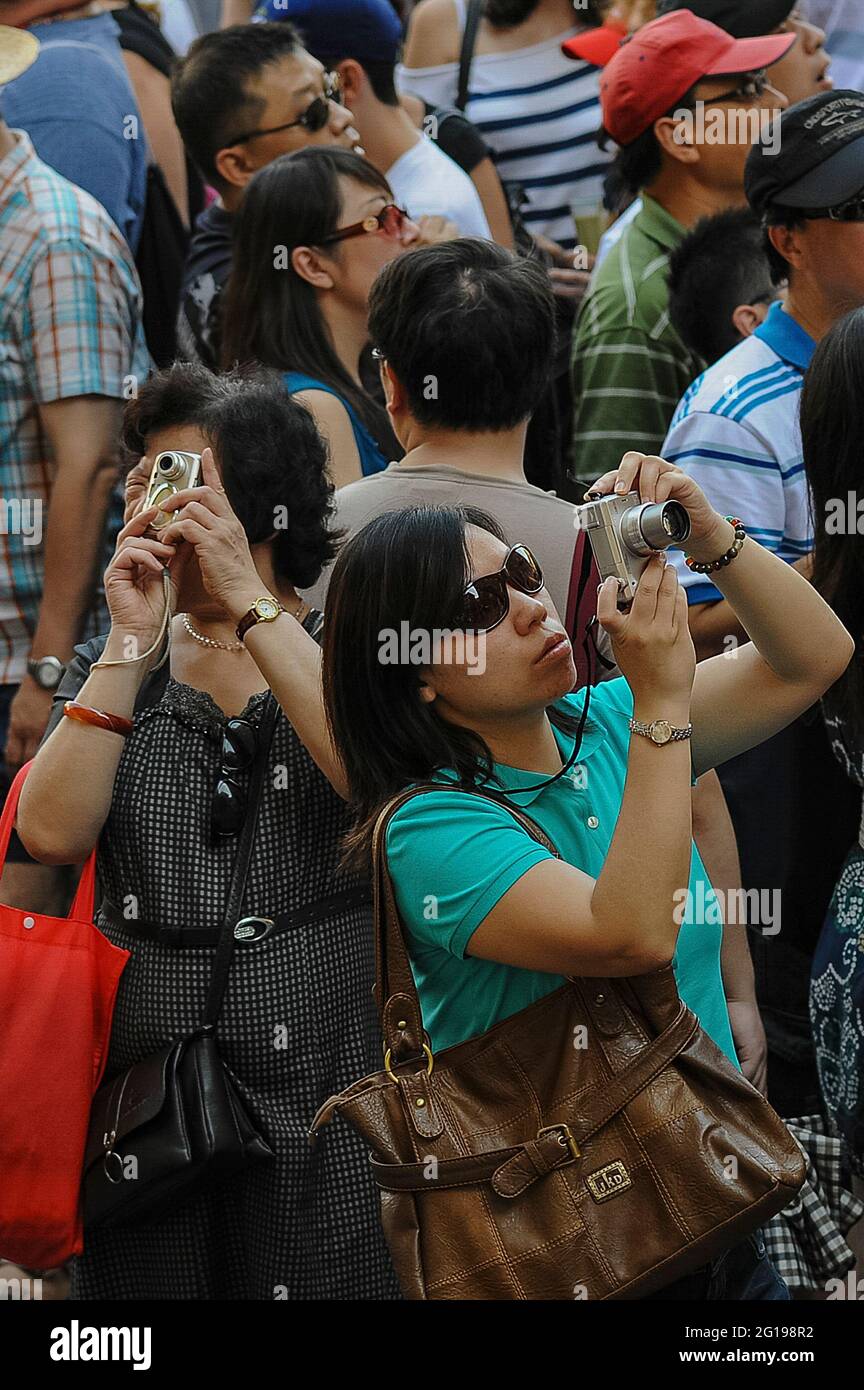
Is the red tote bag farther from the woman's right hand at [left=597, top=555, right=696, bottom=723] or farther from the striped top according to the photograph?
the striped top

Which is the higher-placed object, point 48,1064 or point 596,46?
point 596,46

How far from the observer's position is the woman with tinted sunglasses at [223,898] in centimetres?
229

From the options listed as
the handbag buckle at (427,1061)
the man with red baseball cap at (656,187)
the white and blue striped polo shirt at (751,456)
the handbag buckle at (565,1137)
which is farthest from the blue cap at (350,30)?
the handbag buckle at (565,1137)

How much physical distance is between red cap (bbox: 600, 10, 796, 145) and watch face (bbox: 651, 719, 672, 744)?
2407 millimetres

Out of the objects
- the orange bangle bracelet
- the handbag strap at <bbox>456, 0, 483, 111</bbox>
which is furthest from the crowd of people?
the handbag strap at <bbox>456, 0, 483, 111</bbox>

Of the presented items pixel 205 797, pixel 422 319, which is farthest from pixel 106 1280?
pixel 422 319

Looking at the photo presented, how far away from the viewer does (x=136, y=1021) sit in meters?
2.36

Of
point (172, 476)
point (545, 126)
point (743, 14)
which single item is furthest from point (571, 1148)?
point (545, 126)

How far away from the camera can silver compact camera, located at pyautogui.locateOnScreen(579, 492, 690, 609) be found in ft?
5.83

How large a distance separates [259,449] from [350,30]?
2.14 meters

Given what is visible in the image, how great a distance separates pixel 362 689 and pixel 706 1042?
546mm

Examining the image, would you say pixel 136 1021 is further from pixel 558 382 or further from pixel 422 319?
pixel 558 382

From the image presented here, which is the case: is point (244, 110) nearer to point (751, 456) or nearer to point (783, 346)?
point (783, 346)

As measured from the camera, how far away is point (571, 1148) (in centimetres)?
177
